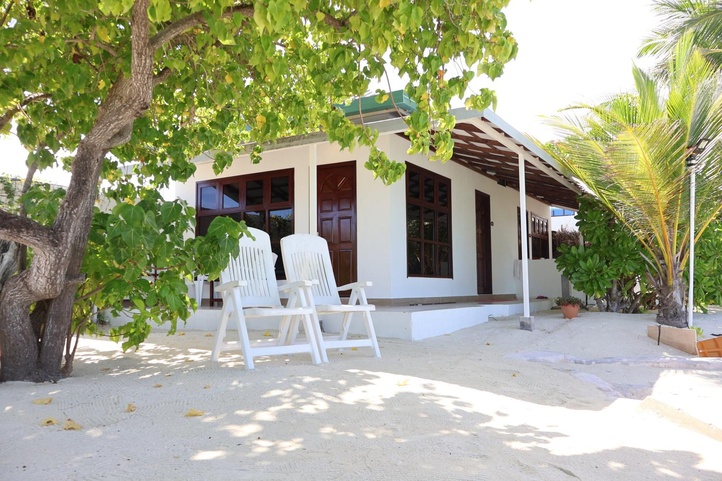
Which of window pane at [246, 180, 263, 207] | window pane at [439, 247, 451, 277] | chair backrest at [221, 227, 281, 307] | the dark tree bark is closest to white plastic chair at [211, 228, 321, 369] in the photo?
chair backrest at [221, 227, 281, 307]

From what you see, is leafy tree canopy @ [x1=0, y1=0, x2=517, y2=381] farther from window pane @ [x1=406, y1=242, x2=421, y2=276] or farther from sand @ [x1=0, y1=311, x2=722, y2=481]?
window pane @ [x1=406, y1=242, x2=421, y2=276]

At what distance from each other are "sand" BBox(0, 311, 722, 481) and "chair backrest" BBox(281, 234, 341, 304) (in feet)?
2.22

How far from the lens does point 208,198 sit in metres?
9.38

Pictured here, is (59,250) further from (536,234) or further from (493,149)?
(536,234)

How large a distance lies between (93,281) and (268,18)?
250 cm

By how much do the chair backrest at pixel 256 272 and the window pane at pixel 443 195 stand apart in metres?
4.75

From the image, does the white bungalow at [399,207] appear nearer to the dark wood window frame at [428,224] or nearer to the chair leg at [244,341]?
the dark wood window frame at [428,224]

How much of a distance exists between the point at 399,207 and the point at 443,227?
62.2 inches

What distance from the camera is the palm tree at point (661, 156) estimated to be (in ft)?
21.1

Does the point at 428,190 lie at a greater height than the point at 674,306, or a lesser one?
greater

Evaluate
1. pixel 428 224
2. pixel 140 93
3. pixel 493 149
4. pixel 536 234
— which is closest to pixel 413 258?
pixel 428 224

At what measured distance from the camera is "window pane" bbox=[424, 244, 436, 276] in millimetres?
8663

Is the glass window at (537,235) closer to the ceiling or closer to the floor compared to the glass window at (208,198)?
closer to the floor

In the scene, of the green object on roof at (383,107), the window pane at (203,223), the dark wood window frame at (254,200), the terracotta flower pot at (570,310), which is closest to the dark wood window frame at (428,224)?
the green object on roof at (383,107)
